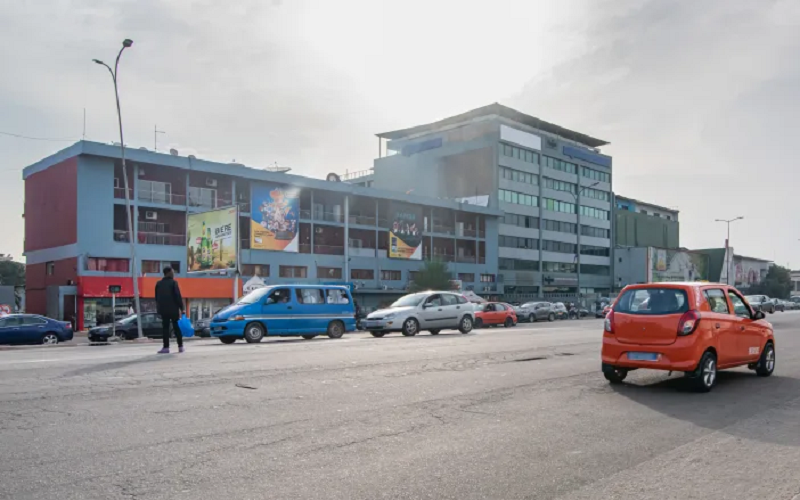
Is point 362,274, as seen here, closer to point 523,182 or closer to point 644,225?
point 523,182

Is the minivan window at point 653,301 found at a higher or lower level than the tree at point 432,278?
lower

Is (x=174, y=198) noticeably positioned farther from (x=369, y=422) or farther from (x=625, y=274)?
(x=625, y=274)

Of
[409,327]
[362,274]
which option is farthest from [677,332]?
[362,274]

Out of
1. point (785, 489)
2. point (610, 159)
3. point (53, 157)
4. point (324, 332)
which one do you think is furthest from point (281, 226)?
point (610, 159)

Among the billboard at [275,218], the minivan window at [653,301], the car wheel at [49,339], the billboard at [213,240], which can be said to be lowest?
the car wheel at [49,339]

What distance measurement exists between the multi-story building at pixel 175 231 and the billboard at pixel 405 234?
160 millimetres

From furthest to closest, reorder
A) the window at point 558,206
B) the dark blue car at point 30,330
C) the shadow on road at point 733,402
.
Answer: the window at point 558,206 → the dark blue car at point 30,330 → the shadow on road at point 733,402

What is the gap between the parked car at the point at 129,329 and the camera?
29.4 meters

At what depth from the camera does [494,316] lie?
3766cm

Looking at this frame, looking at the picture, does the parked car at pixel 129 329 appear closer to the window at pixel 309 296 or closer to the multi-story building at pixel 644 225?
the window at pixel 309 296

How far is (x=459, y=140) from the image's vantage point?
282 ft

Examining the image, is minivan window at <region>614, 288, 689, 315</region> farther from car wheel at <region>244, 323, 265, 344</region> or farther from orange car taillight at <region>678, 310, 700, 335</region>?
car wheel at <region>244, 323, 265, 344</region>

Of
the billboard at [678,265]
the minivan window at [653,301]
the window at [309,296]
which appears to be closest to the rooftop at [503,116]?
the billboard at [678,265]

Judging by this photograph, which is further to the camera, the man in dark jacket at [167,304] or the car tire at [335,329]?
the car tire at [335,329]
